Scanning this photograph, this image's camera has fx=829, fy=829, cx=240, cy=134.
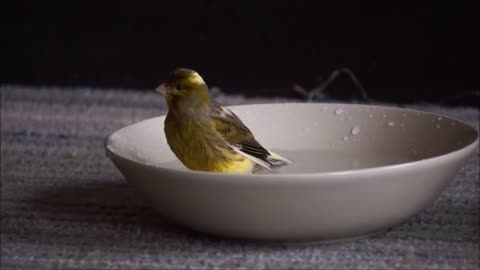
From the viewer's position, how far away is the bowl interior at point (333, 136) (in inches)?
41.4

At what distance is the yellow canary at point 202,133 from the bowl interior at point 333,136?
0.08 m

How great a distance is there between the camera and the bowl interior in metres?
1.05

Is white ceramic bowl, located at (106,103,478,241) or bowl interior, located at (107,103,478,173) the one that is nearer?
white ceramic bowl, located at (106,103,478,241)

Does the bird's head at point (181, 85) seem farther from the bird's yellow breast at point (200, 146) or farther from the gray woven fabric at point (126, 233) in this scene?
the gray woven fabric at point (126, 233)

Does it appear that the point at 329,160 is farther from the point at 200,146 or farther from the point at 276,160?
the point at 200,146

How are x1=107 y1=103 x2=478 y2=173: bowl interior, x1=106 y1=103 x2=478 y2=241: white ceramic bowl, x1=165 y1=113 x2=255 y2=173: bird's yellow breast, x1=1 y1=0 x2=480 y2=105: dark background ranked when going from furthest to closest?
1. x1=1 y1=0 x2=480 y2=105: dark background
2. x1=107 y1=103 x2=478 y2=173: bowl interior
3. x1=165 y1=113 x2=255 y2=173: bird's yellow breast
4. x1=106 y1=103 x2=478 y2=241: white ceramic bowl

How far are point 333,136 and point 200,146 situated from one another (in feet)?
0.91

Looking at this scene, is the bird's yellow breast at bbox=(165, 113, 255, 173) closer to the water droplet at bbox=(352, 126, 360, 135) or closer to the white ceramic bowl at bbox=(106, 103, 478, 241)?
the white ceramic bowl at bbox=(106, 103, 478, 241)

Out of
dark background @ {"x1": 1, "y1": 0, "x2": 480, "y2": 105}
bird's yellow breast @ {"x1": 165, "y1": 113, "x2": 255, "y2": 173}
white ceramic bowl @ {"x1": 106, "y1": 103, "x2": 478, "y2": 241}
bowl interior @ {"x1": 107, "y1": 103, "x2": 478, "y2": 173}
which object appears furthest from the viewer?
dark background @ {"x1": 1, "y1": 0, "x2": 480, "y2": 105}

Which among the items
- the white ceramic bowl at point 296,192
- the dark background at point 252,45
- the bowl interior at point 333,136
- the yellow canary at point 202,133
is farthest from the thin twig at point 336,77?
the yellow canary at point 202,133

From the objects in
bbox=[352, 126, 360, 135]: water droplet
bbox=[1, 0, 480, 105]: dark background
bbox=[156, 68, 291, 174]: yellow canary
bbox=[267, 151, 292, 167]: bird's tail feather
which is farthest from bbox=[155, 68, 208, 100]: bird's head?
bbox=[1, 0, 480, 105]: dark background

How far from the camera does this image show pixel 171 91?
0.96 m

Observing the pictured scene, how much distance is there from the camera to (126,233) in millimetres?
952

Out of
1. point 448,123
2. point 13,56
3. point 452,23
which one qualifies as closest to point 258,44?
point 452,23
